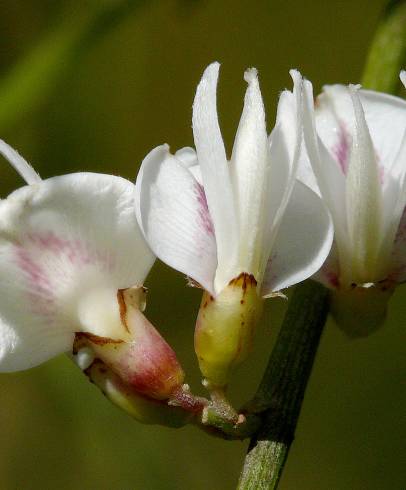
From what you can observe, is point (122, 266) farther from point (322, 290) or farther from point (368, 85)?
point (368, 85)

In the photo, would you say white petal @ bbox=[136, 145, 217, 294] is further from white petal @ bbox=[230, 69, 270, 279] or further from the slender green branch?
the slender green branch

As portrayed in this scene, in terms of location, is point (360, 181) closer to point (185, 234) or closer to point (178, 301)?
point (185, 234)

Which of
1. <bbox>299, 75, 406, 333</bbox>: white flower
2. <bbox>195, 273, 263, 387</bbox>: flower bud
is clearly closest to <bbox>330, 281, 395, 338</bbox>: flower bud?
<bbox>299, 75, 406, 333</bbox>: white flower

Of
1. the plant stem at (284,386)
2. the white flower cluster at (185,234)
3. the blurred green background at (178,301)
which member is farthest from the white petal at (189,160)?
the blurred green background at (178,301)

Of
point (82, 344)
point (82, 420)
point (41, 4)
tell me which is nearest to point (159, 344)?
point (82, 344)

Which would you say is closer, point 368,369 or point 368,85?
point 368,85

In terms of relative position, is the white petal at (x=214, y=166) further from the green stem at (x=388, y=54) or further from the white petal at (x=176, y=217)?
the green stem at (x=388, y=54)
